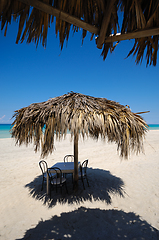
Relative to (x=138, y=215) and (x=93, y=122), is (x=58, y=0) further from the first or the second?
(x=138, y=215)

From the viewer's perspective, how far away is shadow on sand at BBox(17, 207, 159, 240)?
2.27 meters

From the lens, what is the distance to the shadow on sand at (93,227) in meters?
2.27

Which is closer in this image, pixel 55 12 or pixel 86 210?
pixel 55 12

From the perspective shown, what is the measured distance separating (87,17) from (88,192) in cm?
374

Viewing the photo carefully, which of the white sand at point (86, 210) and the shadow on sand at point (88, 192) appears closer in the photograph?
the white sand at point (86, 210)

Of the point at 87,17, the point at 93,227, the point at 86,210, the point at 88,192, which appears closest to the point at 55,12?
the point at 87,17

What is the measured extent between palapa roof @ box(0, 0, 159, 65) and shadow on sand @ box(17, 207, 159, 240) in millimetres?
3055

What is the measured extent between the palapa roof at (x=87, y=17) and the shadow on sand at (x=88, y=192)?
11.0 ft

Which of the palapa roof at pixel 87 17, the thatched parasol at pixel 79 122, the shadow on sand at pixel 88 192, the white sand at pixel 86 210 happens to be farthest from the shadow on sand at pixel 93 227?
the palapa roof at pixel 87 17

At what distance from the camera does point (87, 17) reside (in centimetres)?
163

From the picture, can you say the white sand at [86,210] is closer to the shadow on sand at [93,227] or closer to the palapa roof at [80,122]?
the shadow on sand at [93,227]

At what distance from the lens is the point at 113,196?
3443 mm

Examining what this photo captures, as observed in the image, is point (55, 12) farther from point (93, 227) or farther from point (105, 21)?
point (93, 227)

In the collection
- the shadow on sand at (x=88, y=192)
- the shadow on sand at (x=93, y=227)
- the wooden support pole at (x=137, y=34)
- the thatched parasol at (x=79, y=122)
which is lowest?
the shadow on sand at (x=93, y=227)
